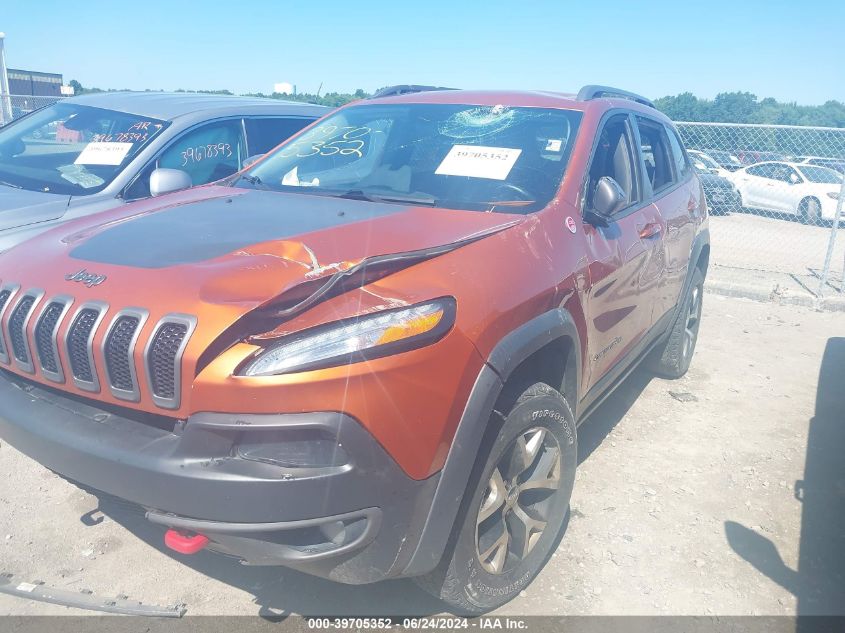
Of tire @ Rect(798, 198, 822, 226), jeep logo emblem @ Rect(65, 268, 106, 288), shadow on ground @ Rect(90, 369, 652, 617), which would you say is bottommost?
shadow on ground @ Rect(90, 369, 652, 617)

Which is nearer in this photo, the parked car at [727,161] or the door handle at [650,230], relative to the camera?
the door handle at [650,230]

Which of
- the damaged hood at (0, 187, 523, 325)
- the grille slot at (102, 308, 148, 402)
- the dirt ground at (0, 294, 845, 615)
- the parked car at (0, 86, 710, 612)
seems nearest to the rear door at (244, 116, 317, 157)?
the parked car at (0, 86, 710, 612)

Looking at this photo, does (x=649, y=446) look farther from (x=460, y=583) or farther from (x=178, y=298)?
(x=178, y=298)

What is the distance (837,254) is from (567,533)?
11.3 m

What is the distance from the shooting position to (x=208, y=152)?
507 cm

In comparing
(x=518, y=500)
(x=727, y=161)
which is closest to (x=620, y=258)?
(x=518, y=500)

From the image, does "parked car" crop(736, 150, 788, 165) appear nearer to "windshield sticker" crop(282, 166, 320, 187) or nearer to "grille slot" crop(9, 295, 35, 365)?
"windshield sticker" crop(282, 166, 320, 187)

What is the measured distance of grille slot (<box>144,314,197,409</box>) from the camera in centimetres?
188

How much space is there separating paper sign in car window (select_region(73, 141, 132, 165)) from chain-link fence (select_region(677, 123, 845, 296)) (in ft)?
29.6

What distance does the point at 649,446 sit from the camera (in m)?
A: 4.08

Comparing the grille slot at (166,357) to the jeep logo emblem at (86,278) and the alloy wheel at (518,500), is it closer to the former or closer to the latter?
the jeep logo emblem at (86,278)

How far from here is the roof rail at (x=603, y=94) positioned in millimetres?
3523

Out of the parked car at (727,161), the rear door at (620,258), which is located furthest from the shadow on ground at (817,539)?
the parked car at (727,161)

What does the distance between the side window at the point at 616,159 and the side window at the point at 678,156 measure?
1110 millimetres
